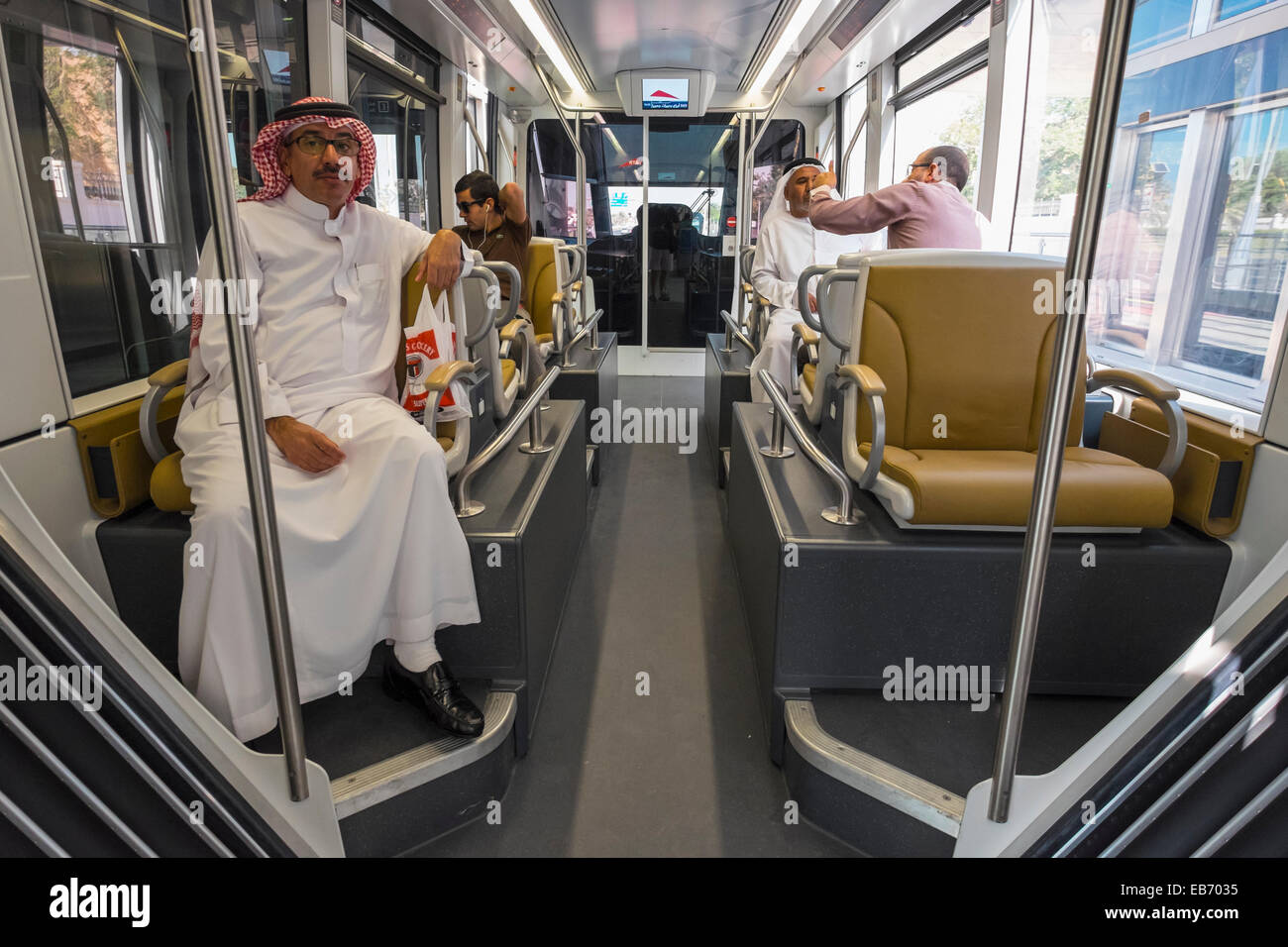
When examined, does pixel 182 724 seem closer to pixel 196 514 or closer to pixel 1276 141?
pixel 196 514

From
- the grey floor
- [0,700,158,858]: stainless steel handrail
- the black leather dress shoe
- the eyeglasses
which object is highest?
the eyeglasses

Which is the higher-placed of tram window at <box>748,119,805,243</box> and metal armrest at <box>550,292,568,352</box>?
tram window at <box>748,119,805,243</box>

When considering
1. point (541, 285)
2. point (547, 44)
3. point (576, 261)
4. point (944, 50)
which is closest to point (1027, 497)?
point (541, 285)

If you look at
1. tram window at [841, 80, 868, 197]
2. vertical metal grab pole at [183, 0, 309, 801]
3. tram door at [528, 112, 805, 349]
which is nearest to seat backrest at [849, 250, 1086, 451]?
vertical metal grab pole at [183, 0, 309, 801]

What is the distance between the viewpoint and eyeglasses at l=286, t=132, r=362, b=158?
2.20 m

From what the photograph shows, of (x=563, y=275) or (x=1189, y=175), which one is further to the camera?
(x=563, y=275)

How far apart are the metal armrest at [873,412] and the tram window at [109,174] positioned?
2.26 metres

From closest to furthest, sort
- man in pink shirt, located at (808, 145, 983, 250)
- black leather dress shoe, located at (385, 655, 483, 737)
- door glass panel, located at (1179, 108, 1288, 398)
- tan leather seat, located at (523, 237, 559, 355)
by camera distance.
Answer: black leather dress shoe, located at (385, 655, 483, 737) < door glass panel, located at (1179, 108, 1288, 398) < man in pink shirt, located at (808, 145, 983, 250) < tan leather seat, located at (523, 237, 559, 355)

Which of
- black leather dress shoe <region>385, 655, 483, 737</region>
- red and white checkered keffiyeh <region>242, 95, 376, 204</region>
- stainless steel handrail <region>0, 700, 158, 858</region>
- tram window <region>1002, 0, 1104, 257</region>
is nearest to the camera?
stainless steel handrail <region>0, 700, 158, 858</region>

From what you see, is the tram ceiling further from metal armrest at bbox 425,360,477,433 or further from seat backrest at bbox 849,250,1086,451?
metal armrest at bbox 425,360,477,433

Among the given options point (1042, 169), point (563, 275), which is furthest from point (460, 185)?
point (1042, 169)

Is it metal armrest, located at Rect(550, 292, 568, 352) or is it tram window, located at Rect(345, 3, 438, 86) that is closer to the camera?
tram window, located at Rect(345, 3, 438, 86)

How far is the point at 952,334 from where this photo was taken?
255 cm
